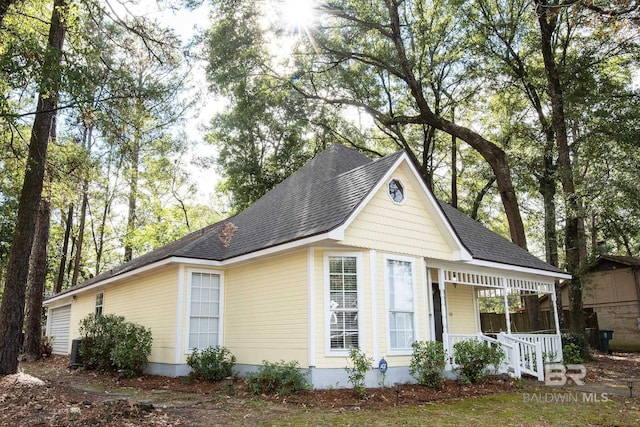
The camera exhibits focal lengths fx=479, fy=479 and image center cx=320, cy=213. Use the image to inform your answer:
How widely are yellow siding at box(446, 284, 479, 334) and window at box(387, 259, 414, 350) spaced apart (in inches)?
148

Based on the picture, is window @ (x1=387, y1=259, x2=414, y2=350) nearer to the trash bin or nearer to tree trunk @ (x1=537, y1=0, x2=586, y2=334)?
tree trunk @ (x1=537, y1=0, x2=586, y2=334)

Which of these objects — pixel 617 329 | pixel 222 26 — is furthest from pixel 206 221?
pixel 617 329

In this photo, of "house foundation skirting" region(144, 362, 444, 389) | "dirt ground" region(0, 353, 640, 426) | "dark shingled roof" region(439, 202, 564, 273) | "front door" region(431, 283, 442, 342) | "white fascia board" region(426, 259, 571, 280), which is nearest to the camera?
"dirt ground" region(0, 353, 640, 426)

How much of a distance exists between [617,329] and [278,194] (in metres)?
19.7

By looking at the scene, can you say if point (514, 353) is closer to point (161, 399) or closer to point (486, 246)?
point (486, 246)

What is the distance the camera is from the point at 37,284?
17.7 meters

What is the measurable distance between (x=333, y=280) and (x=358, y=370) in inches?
75.3

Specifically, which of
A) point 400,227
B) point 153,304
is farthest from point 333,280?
point 153,304

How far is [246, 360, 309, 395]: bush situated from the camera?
9250 mm

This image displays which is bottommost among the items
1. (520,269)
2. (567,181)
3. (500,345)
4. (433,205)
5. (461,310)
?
(500,345)

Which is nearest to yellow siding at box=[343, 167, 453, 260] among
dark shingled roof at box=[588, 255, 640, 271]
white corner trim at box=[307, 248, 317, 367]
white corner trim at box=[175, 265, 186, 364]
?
white corner trim at box=[307, 248, 317, 367]

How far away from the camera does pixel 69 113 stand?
9.95 metres

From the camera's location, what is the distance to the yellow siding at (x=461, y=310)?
1430 cm

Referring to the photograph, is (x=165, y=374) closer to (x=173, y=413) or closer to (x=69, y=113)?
(x=173, y=413)
